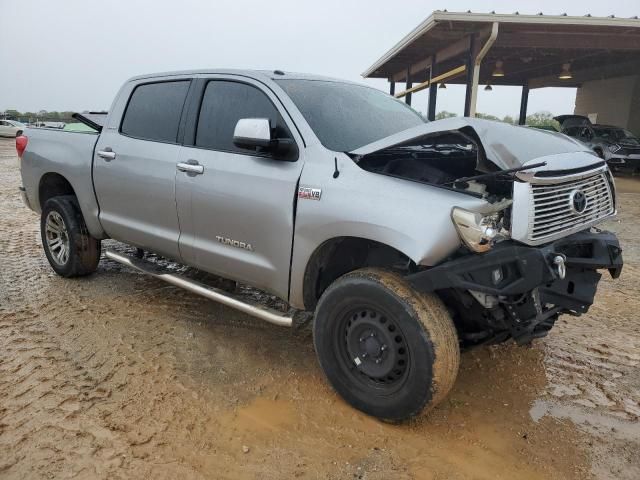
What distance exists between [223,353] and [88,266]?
2255 mm

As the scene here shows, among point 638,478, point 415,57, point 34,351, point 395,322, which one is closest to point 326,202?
point 395,322

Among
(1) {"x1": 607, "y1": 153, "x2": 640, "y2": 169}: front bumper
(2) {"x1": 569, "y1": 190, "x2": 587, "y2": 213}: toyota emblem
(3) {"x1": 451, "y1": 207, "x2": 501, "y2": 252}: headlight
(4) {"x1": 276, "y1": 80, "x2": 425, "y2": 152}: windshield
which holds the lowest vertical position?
(1) {"x1": 607, "y1": 153, "x2": 640, "y2": 169}: front bumper

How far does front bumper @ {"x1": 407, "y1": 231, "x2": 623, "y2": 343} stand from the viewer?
8.15ft

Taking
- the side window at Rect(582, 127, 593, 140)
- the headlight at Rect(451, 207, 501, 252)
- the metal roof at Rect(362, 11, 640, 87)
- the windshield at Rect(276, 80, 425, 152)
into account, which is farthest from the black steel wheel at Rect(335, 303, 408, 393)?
the side window at Rect(582, 127, 593, 140)

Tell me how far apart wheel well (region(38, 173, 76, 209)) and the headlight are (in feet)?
13.8

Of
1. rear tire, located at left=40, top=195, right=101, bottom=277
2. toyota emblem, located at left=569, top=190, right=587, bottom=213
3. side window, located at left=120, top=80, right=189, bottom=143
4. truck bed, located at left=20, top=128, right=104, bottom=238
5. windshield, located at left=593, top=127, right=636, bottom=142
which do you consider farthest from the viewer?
windshield, located at left=593, top=127, right=636, bottom=142

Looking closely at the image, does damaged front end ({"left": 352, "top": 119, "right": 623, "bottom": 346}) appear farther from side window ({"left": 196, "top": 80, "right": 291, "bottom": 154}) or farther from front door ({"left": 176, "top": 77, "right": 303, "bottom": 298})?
side window ({"left": 196, "top": 80, "right": 291, "bottom": 154})

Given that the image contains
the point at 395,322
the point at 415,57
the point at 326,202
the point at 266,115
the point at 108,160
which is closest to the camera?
the point at 395,322

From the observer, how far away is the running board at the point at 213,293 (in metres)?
3.34

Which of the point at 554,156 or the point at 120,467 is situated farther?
the point at 554,156

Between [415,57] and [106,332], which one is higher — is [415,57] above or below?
above

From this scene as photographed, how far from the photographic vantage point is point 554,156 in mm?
2814

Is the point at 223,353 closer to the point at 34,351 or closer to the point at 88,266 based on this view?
the point at 34,351

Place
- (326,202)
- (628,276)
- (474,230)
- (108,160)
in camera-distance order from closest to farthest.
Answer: (474,230)
(326,202)
(108,160)
(628,276)
